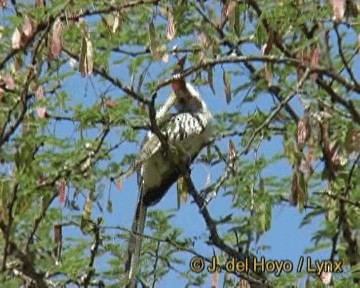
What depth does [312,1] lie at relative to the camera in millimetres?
4484

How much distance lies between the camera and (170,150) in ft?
17.4

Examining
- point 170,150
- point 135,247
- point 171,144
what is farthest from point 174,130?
Result: point 135,247

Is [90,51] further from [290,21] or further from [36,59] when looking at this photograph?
[290,21]

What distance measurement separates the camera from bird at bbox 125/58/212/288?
5465mm
